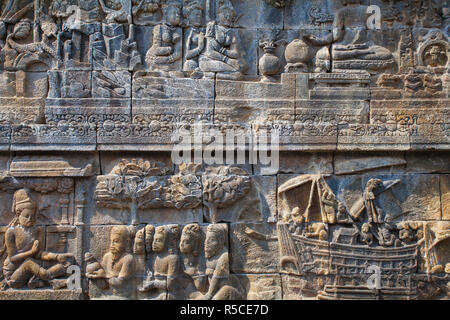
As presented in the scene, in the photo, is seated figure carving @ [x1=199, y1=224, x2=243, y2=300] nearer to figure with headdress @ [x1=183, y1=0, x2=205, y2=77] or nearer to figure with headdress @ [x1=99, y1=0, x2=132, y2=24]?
figure with headdress @ [x1=183, y1=0, x2=205, y2=77]

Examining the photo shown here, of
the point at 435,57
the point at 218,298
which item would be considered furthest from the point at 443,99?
the point at 218,298

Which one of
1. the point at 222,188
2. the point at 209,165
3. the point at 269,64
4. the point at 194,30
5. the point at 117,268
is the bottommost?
the point at 117,268

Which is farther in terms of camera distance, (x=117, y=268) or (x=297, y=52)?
(x=297, y=52)

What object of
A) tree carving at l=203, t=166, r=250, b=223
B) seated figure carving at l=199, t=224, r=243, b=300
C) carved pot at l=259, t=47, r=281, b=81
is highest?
carved pot at l=259, t=47, r=281, b=81

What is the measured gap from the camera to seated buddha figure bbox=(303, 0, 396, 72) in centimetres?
636

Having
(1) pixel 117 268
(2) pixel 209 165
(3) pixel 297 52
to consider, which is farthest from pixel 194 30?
(1) pixel 117 268

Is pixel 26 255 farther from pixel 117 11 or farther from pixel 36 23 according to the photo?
pixel 117 11

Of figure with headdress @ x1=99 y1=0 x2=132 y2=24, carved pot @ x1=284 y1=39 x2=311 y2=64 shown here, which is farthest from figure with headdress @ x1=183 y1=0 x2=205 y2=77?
carved pot @ x1=284 y1=39 x2=311 y2=64

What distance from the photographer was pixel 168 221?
240 inches

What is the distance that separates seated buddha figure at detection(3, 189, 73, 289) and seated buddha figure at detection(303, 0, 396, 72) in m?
4.12

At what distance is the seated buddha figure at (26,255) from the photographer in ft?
19.2

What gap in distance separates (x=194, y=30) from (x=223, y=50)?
0.48m

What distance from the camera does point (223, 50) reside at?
249 inches

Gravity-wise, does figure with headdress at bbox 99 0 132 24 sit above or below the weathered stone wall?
above
